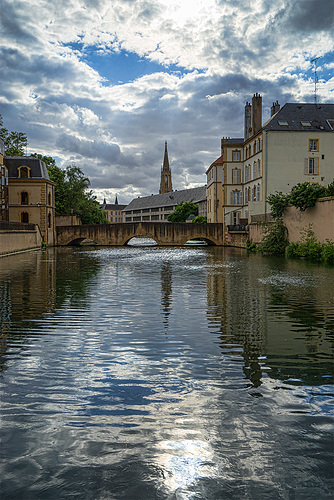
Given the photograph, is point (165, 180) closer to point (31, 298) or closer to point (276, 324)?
point (31, 298)

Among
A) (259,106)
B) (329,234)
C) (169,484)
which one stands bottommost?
(169,484)

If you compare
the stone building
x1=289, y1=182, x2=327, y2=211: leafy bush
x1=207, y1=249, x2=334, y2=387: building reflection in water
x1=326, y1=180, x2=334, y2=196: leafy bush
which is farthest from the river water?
the stone building

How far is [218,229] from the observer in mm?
59719

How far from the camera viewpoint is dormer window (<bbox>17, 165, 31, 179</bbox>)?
5512cm

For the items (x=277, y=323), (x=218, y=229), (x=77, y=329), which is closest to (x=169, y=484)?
(x=77, y=329)

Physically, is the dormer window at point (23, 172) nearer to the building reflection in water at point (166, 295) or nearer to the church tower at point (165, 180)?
the building reflection in water at point (166, 295)

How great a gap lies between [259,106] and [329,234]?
26473mm

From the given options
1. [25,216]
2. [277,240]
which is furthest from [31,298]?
[25,216]

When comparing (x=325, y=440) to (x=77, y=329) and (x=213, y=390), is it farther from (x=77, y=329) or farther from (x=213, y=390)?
(x=77, y=329)

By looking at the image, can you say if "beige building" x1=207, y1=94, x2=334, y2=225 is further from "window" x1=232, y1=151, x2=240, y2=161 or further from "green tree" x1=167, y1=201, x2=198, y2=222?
"green tree" x1=167, y1=201, x2=198, y2=222

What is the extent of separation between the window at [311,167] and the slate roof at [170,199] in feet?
220

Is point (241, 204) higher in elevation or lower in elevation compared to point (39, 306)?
higher

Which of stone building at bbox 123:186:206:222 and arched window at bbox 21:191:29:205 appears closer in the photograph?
arched window at bbox 21:191:29:205

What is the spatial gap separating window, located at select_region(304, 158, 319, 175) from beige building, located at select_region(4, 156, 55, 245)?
29.1 m
